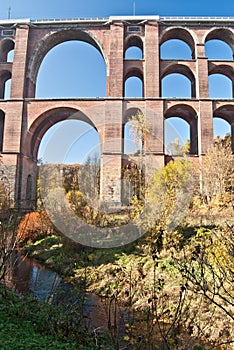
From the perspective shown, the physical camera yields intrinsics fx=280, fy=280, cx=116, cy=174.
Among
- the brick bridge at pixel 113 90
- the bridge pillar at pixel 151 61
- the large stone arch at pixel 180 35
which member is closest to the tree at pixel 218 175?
the brick bridge at pixel 113 90

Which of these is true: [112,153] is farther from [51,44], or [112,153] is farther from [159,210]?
[159,210]

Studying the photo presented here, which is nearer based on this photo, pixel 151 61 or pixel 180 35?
pixel 151 61

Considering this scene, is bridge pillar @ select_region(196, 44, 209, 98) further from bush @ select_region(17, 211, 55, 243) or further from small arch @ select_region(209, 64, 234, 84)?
bush @ select_region(17, 211, 55, 243)

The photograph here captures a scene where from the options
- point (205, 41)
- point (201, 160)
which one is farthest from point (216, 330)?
point (205, 41)

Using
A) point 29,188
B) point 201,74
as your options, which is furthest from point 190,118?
point 29,188

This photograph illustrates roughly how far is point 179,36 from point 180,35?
21cm

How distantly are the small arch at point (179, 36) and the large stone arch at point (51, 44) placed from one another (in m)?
4.91

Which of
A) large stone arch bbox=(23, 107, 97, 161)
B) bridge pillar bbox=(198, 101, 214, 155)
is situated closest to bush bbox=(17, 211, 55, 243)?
large stone arch bbox=(23, 107, 97, 161)

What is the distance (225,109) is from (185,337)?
61.5 ft

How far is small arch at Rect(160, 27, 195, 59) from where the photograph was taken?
21.2m

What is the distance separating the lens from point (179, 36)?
72.6ft

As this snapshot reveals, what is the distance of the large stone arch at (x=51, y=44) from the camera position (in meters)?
21.2

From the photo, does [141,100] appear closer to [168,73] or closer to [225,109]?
[168,73]

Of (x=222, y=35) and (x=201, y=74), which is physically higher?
(x=222, y=35)
